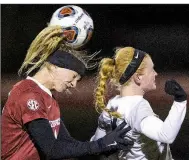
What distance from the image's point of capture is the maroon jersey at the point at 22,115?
2141 millimetres

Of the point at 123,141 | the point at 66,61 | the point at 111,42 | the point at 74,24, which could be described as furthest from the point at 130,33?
the point at 123,141

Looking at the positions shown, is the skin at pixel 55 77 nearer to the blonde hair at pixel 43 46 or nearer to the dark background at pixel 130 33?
the blonde hair at pixel 43 46

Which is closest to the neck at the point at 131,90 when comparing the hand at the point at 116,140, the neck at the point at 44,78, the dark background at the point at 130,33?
the hand at the point at 116,140

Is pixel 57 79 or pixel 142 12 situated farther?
pixel 142 12

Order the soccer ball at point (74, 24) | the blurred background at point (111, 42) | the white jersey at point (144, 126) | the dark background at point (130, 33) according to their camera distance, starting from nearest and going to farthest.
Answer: the white jersey at point (144, 126) < the soccer ball at point (74, 24) < the blurred background at point (111, 42) < the dark background at point (130, 33)

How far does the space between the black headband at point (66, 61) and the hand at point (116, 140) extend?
Result: 0.30 meters

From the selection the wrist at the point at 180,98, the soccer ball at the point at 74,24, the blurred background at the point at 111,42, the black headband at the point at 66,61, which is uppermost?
the soccer ball at the point at 74,24

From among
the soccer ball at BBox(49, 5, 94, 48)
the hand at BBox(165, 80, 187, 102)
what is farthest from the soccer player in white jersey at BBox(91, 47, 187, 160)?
the soccer ball at BBox(49, 5, 94, 48)

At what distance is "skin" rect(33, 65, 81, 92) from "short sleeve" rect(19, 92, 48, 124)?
118mm

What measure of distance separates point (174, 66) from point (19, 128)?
5160mm

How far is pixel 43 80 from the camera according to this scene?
89.2 inches

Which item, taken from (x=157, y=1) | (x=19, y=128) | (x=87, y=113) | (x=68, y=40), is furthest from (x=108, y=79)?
(x=87, y=113)

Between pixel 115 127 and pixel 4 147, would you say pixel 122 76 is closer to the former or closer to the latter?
pixel 115 127

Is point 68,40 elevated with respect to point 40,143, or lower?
elevated
